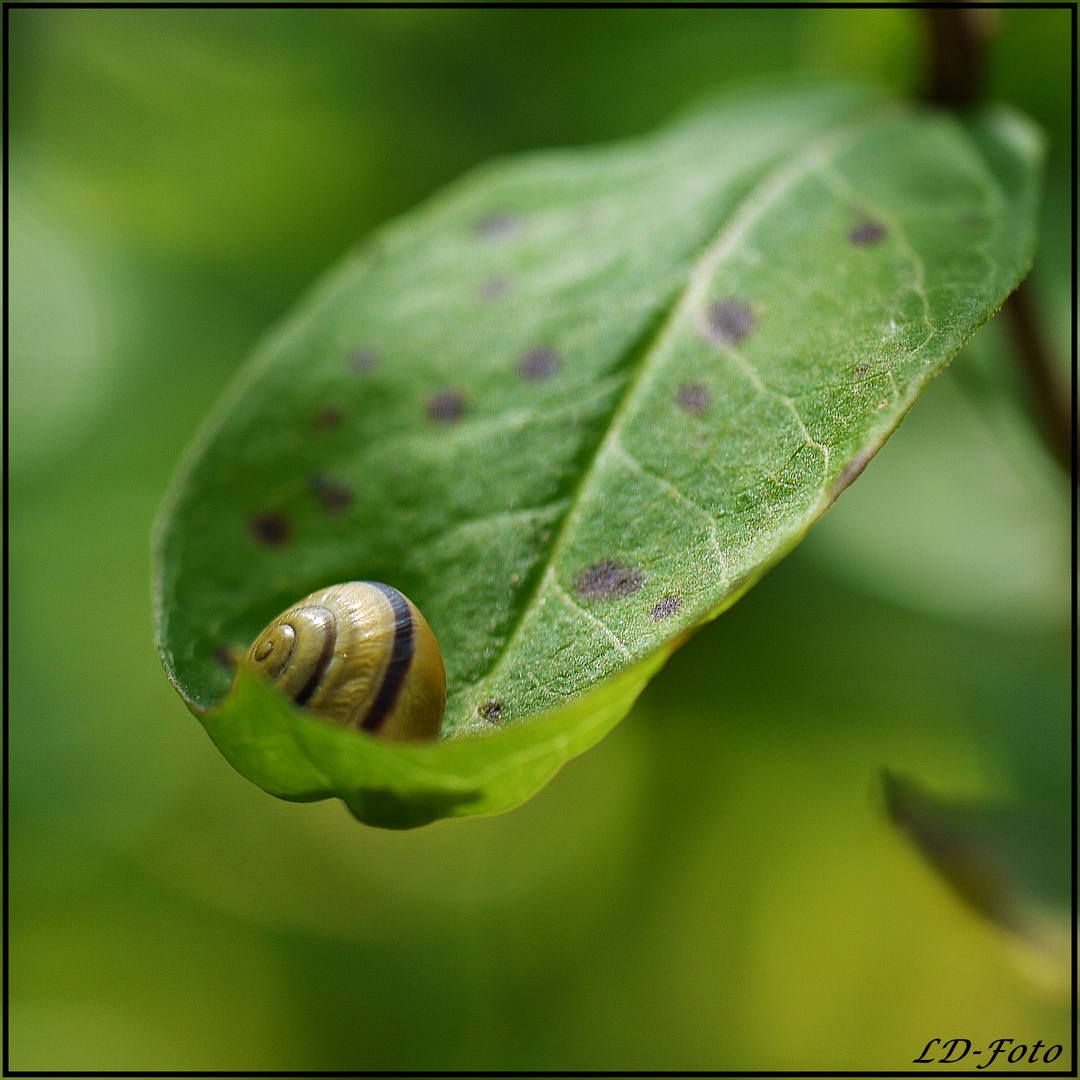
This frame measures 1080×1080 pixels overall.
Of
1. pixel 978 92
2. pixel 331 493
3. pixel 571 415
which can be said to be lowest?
pixel 331 493

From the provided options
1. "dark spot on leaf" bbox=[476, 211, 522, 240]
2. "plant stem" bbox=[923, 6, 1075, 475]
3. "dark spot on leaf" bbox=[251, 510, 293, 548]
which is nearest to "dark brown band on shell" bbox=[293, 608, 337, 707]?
"dark spot on leaf" bbox=[251, 510, 293, 548]

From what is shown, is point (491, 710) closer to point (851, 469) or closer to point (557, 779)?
point (851, 469)

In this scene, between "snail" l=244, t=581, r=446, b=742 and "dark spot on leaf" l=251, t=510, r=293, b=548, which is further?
"dark spot on leaf" l=251, t=510, r=293, b=548

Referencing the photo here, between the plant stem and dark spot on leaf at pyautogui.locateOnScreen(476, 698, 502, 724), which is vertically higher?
the plant stem

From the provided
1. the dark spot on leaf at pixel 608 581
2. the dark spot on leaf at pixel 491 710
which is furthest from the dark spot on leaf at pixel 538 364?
the dark spot on leaf at pixel 491 710

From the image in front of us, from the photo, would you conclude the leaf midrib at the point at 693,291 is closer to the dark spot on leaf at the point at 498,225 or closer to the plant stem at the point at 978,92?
the plant stem at the point at 978,92

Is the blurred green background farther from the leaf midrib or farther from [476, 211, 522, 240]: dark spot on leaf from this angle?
[476, 211, 522, 240]: dark spot on leaf

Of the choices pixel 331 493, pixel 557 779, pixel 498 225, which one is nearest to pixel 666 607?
pixel 331 493
